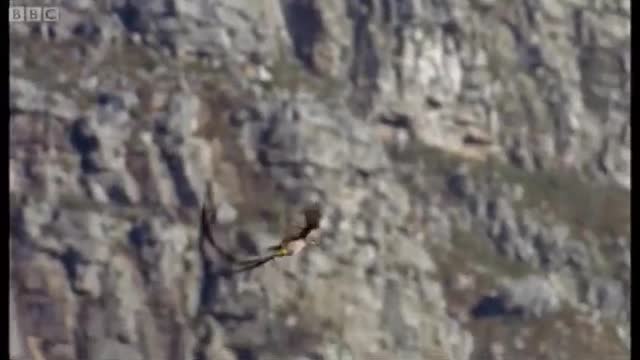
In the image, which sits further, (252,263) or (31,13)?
(31,13)

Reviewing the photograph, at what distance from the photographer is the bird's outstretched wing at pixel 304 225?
31.8ft

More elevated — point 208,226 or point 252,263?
point 208,226

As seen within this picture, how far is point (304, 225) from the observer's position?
9992mm

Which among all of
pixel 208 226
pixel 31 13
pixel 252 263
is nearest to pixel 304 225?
pixel 252 263

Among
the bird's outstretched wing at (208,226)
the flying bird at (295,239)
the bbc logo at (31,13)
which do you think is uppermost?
the bird's outstretched wing at (208,226)

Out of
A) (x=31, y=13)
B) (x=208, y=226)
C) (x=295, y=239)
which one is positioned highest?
(x=208, y=226)

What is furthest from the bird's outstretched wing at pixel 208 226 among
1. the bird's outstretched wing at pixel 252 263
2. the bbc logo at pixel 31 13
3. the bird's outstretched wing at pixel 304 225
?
the bbc logo at pixel 31 13

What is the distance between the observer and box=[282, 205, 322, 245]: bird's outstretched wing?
9.69m

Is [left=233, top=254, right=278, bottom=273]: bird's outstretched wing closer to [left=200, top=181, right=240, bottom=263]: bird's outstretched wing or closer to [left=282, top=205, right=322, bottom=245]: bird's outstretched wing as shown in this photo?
[left=200, top=181, right=240, bottom=263]: bird's outstretched wing

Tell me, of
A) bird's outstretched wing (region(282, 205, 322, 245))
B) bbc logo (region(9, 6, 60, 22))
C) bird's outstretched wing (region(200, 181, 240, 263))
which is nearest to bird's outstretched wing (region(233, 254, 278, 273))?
bird's outstretched wing (region(200, 181, 240, 263))

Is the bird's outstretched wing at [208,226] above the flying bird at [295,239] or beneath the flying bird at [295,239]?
above

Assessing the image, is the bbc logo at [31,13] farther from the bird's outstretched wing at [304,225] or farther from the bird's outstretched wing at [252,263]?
the bird's outstretched wing at [252,263]

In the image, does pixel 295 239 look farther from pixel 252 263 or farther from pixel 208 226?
pixel 208 226
